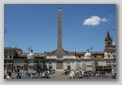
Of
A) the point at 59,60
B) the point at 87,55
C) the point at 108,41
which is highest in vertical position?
the point at 108,41

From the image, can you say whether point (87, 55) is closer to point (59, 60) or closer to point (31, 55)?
point (59, 60)

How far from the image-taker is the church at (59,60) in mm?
12734

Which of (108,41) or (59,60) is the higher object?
(108,41)

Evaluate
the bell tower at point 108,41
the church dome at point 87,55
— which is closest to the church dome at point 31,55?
the church dome at point 87,55

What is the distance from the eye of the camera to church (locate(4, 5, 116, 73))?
12.7m

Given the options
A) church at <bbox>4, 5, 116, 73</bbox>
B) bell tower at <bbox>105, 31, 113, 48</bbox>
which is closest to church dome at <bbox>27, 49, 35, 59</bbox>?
church at <bbox>4, 5, 116, 73</bbox>

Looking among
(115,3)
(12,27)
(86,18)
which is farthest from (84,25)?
(12,27)

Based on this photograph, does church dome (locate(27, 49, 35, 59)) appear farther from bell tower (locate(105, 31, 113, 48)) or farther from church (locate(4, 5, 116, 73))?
bell tower (locate(105, 31, 113, 48))

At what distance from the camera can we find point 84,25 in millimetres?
12617

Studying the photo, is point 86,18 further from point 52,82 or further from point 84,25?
point 52,82

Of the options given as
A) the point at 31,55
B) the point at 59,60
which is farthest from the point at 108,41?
the point at 59,60

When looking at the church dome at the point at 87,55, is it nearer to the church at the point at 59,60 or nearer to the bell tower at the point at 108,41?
the church at the point at 59,60

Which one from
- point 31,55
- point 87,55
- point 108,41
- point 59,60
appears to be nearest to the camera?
point 108,41

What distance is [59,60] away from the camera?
1462 centimetres
